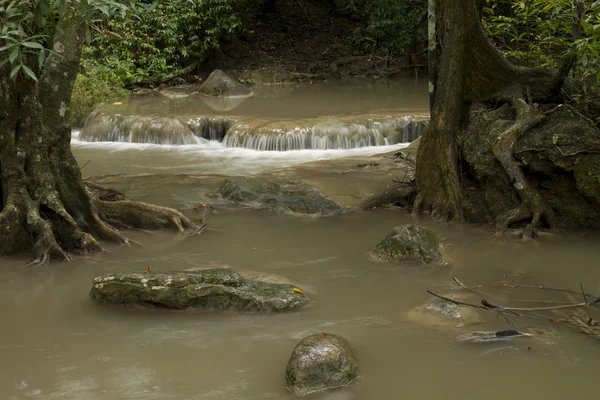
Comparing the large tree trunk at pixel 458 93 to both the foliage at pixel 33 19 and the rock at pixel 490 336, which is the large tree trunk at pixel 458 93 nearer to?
the rock at pixel 490 336

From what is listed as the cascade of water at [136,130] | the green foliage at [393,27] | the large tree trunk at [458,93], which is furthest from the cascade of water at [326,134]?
the green foliage at [393,27]

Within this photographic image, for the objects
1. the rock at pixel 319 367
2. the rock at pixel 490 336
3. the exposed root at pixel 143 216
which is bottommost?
the rock at pixel 490 336

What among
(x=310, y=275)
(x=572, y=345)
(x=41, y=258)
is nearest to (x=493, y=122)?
(x=310, y=275)

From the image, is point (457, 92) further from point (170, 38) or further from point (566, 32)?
point (170, 38)

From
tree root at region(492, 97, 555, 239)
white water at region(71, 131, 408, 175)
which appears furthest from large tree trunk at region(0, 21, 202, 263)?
white water at region(71, 131, 408, 175)

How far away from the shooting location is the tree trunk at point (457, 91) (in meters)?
9.76

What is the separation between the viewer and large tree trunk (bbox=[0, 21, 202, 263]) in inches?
322

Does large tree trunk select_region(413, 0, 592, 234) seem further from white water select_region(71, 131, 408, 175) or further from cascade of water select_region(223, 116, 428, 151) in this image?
cascade of water select_region(223, 116, 428, 151)

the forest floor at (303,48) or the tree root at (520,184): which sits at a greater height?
the forest floor at (303,48)

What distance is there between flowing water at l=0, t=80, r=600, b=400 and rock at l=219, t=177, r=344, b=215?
19.6 inches

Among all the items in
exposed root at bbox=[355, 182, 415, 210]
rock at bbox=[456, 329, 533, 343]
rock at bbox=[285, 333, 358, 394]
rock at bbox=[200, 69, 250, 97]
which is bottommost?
rock at bbox=[456, 329, 533, 343]

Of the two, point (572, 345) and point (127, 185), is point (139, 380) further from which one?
point (127, 185)

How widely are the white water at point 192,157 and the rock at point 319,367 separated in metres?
8.75

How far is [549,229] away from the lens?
29.9ft
